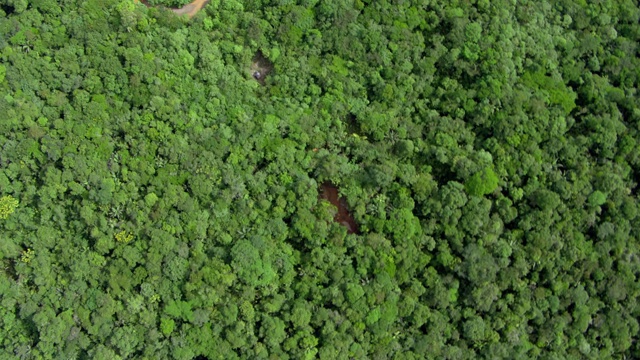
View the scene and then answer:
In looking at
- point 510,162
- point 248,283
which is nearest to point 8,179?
point 248,283

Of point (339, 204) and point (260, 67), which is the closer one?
point (339, 204)

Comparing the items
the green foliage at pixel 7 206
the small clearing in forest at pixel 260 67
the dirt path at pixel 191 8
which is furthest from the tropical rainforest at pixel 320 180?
the dirt path at pixel 191 8

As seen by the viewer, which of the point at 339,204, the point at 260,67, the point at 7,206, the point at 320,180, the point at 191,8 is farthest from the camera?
the point at 191,8

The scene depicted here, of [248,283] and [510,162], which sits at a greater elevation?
[510,162]

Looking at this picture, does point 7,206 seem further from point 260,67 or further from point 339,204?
point 339,204

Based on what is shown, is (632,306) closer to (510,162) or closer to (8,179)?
(510,162)

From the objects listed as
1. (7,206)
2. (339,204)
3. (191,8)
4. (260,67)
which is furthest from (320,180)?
(7,206)

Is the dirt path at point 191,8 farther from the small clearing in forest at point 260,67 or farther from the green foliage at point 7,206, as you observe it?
the green foliage at point 7,206

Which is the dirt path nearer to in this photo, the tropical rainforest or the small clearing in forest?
the tropical rainforest
